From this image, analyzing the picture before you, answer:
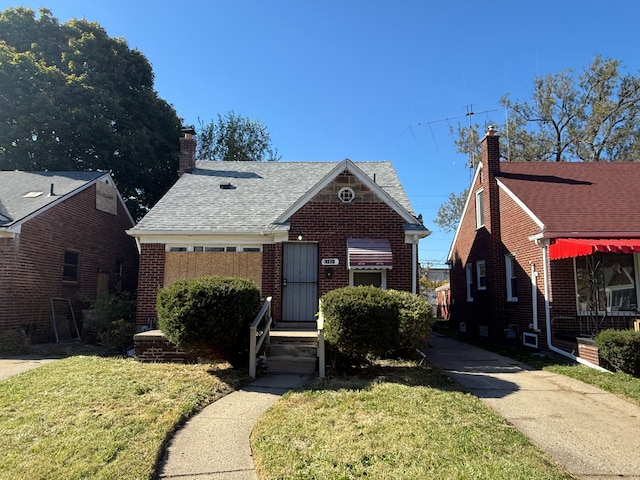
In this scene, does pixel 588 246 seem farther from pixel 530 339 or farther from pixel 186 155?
pixel 186 155

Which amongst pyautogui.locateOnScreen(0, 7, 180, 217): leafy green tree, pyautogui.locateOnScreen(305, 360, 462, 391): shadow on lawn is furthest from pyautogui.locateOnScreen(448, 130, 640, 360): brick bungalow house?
pyautogui.locateOnScreen(0, 7, 180, 217): leafy green tree

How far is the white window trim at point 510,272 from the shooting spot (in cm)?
1380

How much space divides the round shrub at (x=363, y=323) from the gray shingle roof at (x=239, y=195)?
16.0ft

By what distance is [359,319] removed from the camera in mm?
7621

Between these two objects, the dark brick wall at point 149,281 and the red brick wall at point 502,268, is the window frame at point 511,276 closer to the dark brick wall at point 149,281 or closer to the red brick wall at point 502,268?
the red brick wall at point 502,268

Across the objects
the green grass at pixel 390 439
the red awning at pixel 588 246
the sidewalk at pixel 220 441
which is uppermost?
the red awning at pixel 588 246

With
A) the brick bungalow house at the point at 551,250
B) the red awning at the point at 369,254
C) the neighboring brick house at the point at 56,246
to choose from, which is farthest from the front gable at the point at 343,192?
the neighboring brick house at the point at 56,246

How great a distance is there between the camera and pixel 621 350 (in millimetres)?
8594

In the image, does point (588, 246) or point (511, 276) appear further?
point (511, 276)

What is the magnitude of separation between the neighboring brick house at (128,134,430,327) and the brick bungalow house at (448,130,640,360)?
3.48m

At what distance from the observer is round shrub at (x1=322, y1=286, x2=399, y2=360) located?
7625 millimetres

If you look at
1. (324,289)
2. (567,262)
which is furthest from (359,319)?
(567,262)

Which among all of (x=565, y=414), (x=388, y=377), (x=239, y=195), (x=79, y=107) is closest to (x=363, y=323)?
(x=388, y=377)

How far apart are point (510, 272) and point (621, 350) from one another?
5.71 metres
